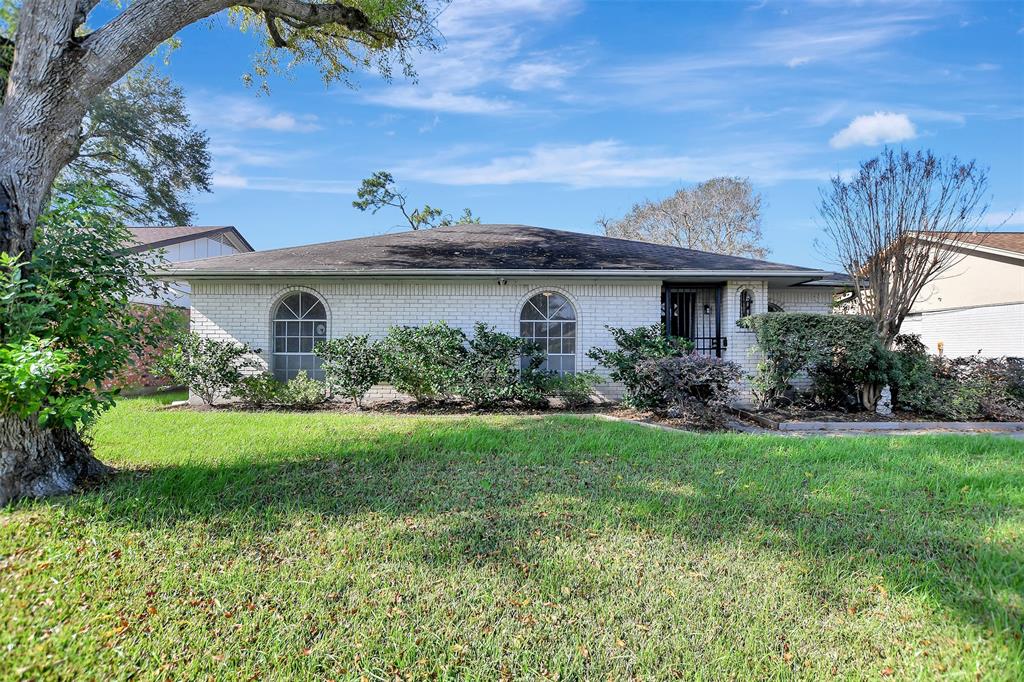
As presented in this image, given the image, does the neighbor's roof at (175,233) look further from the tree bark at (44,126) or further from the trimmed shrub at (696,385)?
the trimmed shrub at (696,385)

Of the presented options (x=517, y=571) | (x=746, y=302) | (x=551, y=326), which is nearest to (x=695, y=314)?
(x=746, y=302)

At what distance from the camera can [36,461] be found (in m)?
4.03

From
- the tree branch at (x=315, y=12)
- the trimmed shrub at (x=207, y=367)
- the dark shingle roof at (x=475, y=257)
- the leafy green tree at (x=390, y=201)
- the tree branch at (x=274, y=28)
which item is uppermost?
the leafy green tree at (x=390, y=201)

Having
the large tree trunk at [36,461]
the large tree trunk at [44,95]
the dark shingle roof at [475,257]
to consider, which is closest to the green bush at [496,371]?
the dark shingle roof at [475,257]

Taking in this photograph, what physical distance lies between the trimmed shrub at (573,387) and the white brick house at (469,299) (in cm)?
88

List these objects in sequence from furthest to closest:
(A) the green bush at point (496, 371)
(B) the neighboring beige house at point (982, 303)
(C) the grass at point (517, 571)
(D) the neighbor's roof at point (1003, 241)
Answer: (B) the neighboring beige house at point (982, 303) < (D) the neighbor's roof at point (1003, 241) < (A) the green bush at point (496, 371) < (C) the grass at point (517, 571)

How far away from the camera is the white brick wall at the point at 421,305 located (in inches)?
404

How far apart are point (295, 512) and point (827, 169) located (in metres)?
12.9

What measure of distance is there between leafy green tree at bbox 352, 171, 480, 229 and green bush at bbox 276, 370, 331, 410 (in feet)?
72.1

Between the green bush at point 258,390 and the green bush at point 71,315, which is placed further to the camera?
the green bush at point 258,390

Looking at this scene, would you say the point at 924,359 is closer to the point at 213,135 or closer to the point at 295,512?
the point at 295,512

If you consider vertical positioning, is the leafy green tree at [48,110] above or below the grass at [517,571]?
above

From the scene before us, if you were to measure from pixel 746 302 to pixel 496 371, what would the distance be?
608 centimetres

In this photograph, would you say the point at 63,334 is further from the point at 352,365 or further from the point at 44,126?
the point at 352,365
